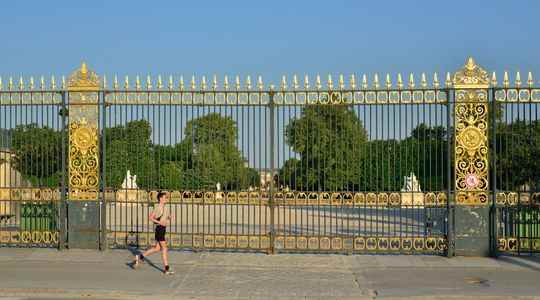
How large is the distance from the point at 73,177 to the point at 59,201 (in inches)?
24.7

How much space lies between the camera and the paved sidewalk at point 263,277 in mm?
12547

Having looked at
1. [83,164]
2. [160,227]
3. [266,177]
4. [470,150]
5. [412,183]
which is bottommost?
[160,227]

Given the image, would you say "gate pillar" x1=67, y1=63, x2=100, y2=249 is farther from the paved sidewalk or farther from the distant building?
the distant building

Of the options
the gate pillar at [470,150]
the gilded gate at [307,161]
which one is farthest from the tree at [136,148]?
the gate pillar at [470,150]

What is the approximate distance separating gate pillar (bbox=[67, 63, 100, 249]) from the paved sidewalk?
502 mm

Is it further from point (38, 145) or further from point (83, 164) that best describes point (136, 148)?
point (38, 145)

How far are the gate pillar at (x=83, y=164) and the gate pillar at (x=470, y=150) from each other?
25.6ft

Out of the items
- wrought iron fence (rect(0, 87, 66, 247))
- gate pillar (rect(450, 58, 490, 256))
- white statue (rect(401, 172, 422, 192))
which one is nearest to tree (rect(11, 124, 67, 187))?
wrought iron fence (rect(0, 87, 66, 247))

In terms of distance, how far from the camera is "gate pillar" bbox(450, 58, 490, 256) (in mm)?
16250

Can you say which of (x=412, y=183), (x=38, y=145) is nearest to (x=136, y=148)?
(x=38, y=145)

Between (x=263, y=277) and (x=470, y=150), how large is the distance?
5.35 metres

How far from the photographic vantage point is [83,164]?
17.3 m

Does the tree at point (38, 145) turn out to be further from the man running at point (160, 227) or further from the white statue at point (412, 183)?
the white statue at point (412, 183)

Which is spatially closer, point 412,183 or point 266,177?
point 266,177
